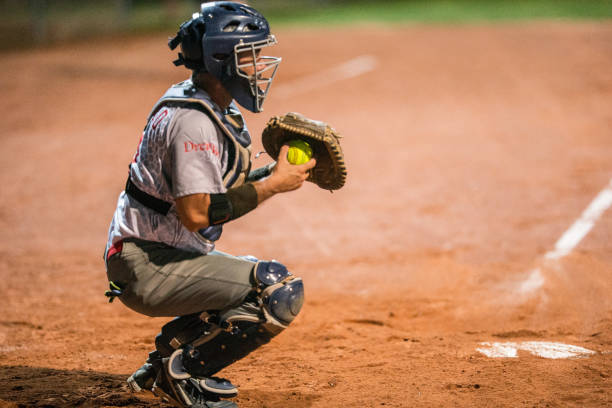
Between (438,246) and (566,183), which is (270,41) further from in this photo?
(566,183)

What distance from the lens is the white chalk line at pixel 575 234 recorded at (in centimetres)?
554

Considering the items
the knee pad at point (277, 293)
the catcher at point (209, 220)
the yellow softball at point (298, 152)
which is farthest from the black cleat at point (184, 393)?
the yellow softball at point (298, 152)

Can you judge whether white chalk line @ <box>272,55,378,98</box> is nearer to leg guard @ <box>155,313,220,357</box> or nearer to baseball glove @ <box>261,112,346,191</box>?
baseball glove @ <box>261,112,346,191</box>

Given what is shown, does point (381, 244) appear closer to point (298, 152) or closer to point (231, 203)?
point (298, 152)

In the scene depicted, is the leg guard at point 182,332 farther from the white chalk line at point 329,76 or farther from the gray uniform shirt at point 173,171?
the white chalk line at point 329,76

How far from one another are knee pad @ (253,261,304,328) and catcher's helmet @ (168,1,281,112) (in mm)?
875

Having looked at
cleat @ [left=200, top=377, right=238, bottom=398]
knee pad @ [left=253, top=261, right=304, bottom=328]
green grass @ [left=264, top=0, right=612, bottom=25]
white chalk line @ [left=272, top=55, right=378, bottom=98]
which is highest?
knee pad @ [left=253, top=261, right=304, bottom=328]

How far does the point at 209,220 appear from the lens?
10.6 feet

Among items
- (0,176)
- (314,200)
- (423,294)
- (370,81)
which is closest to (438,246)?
(423,294)

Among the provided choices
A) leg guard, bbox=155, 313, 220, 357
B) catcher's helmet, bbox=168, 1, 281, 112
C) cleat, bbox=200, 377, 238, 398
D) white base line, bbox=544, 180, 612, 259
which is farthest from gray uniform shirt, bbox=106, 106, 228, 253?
white base line, bbox=544, 180, 612, 259

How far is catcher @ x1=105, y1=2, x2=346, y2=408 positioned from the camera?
3352 millimetres

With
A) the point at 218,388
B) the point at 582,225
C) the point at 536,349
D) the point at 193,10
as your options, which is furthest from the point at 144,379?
the point at 193,10

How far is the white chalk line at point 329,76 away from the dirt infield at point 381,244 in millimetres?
126

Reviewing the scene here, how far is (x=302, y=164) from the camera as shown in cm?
354
